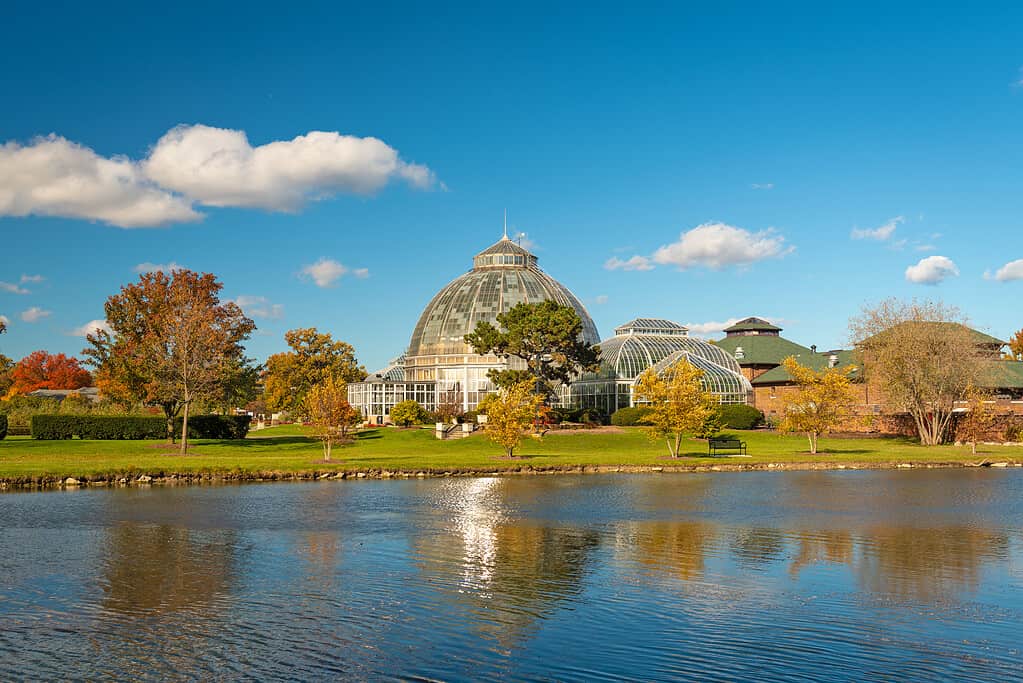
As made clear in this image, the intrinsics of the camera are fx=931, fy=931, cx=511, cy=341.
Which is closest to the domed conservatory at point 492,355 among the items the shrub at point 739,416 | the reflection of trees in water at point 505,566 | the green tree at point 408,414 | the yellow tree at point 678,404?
the green tree at point 408,414

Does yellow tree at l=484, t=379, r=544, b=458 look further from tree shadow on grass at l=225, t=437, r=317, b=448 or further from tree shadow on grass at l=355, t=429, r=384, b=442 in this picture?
tree shadow on grass at l=355, t=429, r=384, b=442

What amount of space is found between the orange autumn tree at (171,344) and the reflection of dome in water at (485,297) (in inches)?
1440

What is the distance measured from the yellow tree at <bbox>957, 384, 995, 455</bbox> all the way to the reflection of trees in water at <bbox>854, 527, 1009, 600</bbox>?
155 ft

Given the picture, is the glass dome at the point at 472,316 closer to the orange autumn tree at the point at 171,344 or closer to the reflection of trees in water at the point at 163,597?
the orange autumn tree at the point at 171,344

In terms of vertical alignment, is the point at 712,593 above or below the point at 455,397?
below

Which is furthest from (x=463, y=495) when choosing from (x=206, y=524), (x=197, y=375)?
(x=197, y=375)

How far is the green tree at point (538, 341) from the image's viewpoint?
75.2 m

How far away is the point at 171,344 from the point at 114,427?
10.3 metres

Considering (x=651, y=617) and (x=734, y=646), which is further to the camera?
(x=651, y=617)

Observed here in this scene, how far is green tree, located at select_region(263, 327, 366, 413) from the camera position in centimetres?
11544

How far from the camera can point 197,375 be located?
6128cm

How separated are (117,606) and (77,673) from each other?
13.3 ft

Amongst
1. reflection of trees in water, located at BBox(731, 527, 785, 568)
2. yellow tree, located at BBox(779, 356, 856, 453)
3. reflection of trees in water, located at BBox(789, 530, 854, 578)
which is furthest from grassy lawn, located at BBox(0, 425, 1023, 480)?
reflection of trees in water, located at BBox(789, 530, 854, 578)

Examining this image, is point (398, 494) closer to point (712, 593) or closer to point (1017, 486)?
point (712, 593)
